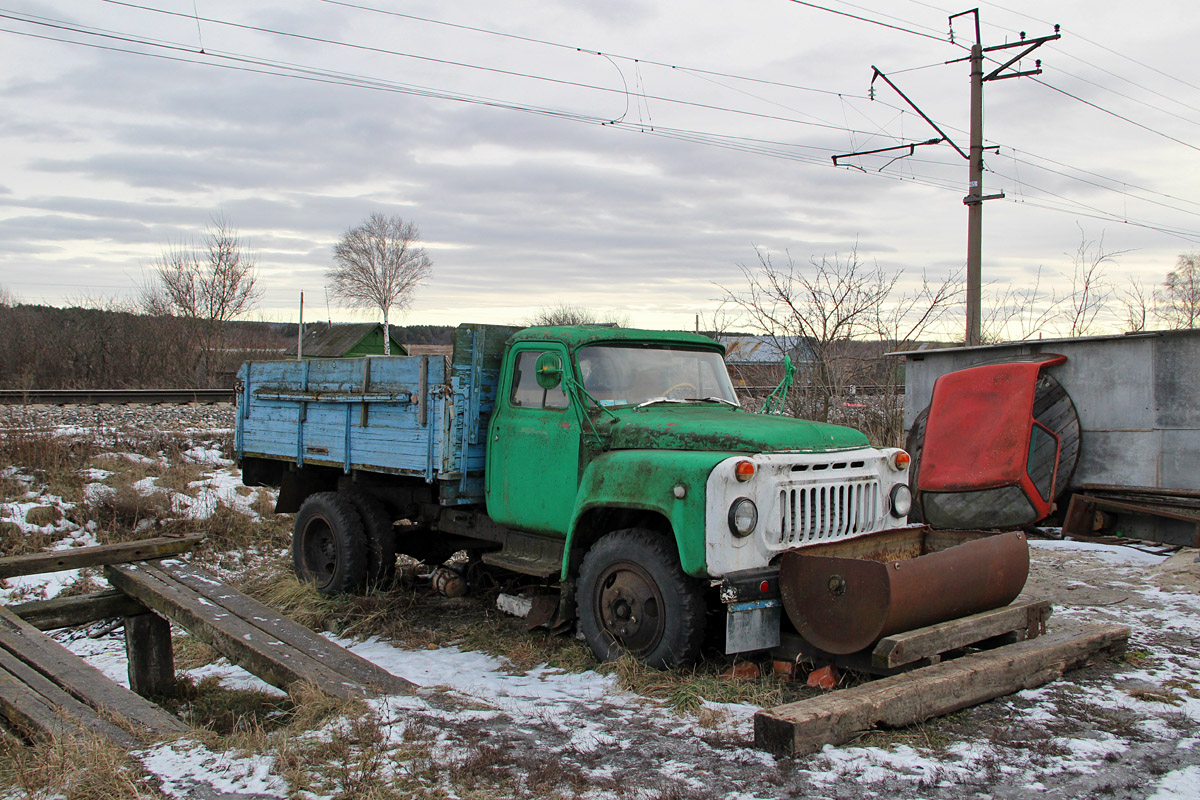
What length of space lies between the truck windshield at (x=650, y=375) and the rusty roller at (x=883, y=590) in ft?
5.48

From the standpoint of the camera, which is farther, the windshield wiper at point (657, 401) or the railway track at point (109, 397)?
the railway track at point (109, 397)

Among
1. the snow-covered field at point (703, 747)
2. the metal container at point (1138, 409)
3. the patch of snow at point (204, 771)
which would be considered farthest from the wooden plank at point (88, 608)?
the metal container at point (1138, 409)

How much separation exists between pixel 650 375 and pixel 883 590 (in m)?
2.39

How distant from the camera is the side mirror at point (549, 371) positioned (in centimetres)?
573

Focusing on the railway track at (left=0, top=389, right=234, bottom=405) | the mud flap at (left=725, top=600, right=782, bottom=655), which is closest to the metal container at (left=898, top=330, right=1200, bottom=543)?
the mud flap at (left=725, top=600, right=782, bottom=655)

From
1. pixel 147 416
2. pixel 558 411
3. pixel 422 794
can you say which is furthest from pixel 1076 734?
pixel 147 416

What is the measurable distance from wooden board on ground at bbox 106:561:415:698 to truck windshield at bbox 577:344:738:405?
2.30 metres

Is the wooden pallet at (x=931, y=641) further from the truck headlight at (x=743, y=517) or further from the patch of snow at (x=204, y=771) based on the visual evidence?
the patch of snow at (x=204, y=771)

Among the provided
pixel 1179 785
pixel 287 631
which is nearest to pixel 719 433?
pixel 1179 785

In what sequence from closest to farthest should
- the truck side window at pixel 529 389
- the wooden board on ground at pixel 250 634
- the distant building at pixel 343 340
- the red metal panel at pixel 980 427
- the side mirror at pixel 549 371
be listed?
the wooden board on ground at pixel 250 634 < the side mirror at pixel 549 371 < the truck side window at pixel 529 389 < the red metal panel at pixel 980 427 < the distant building at pixel 343 340

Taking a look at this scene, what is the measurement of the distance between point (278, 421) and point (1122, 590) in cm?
753

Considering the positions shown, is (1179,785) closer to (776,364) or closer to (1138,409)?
(1138,409)

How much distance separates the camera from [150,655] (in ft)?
19.8

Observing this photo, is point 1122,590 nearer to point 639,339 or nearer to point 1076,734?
point 1076,734
